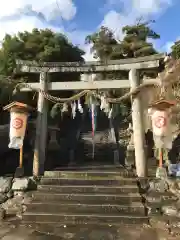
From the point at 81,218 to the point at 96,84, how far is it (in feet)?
18.2

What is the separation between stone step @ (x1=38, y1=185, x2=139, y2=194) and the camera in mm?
8648

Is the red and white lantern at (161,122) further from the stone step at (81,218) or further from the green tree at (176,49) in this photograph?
the green tree at (176,49)

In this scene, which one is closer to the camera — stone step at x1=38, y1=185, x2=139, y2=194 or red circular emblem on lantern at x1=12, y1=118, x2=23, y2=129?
stone step at x1=38, y1=185, x2=139, y2=194

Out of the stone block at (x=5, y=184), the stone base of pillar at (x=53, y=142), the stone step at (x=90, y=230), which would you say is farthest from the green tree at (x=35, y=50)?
the stone step at (x=90, y=230)

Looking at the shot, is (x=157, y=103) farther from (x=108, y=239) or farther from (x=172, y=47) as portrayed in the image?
Result: (x=172, y=47)

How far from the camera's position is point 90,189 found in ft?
28.9

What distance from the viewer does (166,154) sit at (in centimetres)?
1334

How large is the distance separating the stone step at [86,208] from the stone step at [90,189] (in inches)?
27.9

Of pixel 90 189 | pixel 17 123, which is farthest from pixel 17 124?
pixel 90 189

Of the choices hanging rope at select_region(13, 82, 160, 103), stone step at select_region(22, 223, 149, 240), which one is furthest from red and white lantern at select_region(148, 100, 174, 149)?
stone step at select_region(22, 223, 149, 240)

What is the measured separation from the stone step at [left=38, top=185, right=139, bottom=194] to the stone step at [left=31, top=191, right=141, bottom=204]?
0.25 metres

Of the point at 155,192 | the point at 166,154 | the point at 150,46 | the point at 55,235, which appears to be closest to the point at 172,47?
the point at 150,46

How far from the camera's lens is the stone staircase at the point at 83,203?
742cm

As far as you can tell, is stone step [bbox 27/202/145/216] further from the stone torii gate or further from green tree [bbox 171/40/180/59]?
green tree [bbox 171/40/180/59]
